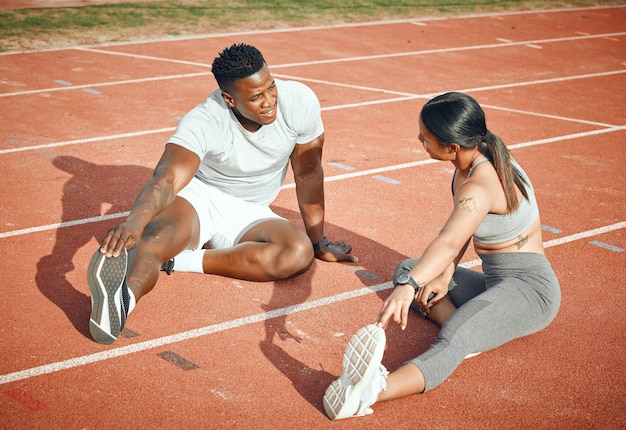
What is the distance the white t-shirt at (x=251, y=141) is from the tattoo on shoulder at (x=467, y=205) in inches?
64.3

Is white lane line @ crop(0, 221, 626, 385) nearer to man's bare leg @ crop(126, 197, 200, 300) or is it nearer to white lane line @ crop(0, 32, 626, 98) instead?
man's bare leg @ crop(126, 197, 200, 300)

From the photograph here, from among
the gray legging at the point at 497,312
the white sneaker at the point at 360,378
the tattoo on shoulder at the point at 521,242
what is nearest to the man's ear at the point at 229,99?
the gray legging at the point at 497,312

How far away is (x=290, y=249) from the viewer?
503cm

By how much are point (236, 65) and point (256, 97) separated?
228mm

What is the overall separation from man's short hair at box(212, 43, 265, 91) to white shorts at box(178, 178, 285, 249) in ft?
2.44

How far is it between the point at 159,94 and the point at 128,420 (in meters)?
7.49

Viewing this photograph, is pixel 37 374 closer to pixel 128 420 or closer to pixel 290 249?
pixel 128 420

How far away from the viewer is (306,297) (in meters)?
5.02

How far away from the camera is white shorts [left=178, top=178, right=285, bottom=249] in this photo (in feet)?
17.1

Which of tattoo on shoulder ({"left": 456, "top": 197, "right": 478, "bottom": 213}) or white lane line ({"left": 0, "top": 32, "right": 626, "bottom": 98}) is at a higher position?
tattoo on shoulder ({"left": 456, "top": 197, "right": 478, "bottom": 213})

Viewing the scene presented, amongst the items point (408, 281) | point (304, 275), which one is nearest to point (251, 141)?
point (304, 275)

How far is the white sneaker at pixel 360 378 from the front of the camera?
11.2ft

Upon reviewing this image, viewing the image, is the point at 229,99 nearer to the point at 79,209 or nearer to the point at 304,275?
the point at 304,275

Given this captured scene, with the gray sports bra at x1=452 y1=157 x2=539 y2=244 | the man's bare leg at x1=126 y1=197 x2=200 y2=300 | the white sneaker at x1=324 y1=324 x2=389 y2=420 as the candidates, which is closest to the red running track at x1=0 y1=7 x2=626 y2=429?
the white sneaker at x1=324 y1=324 x2=389 y2=420
